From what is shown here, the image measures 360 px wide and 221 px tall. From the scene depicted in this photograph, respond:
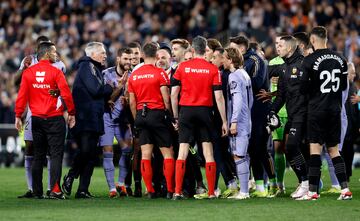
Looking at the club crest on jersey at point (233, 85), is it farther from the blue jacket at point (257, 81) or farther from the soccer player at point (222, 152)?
the blue jacket at point (257, 81)

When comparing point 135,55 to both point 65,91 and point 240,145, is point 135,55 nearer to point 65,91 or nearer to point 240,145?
point 65,91

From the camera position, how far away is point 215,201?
579 inches

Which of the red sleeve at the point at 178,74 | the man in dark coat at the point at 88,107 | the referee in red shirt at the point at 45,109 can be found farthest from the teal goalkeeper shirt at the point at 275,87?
the referee in red shirt at the point at 45,109

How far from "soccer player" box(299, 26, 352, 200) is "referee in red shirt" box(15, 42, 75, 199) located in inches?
137

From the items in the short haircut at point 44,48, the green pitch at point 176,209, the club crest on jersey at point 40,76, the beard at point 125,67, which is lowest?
the green pitch at point 176,209

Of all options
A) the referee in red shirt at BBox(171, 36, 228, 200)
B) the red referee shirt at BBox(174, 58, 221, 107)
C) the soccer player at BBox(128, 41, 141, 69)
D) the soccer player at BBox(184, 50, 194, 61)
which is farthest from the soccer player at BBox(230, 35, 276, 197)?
the soccer player at BBox(128, 41, 141, 69)

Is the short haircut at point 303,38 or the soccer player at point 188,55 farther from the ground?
the short haircut at point 303,38

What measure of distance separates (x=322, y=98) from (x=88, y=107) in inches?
141

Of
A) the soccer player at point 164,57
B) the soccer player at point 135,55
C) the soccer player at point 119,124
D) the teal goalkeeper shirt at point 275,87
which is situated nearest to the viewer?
the soccer player at point 164,57

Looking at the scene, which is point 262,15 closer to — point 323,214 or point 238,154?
point 238,154

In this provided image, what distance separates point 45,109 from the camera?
1527cm

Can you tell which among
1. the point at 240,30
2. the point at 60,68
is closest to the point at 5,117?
the point at 240,30

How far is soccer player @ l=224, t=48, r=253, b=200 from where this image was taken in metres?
15.0

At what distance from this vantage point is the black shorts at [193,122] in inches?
587
